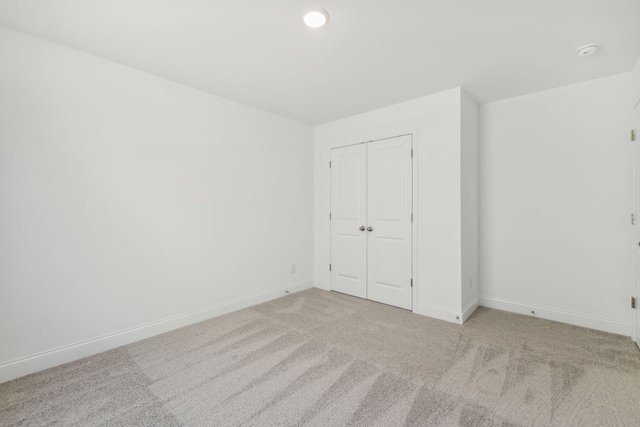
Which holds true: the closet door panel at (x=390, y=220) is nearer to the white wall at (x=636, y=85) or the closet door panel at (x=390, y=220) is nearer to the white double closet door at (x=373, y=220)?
the white double closet door at (x=373, y=220)

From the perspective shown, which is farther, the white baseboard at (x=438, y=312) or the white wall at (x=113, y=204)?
the white baseboard at (x=438, y=312)

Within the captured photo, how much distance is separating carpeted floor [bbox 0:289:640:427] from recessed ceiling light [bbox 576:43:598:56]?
248 centimetres

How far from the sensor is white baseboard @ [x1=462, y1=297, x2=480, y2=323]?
299 cm

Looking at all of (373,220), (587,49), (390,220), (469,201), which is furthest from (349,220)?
(587,49)

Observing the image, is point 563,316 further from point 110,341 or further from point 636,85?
point 110,341

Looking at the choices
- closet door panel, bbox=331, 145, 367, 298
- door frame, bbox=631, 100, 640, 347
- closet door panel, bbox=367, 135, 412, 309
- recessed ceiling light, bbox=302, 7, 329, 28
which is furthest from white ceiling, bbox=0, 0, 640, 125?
closet door panel, bbox=331, 145, 367, 298

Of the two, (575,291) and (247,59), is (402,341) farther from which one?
(247,59)

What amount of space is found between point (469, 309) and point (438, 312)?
0.36m

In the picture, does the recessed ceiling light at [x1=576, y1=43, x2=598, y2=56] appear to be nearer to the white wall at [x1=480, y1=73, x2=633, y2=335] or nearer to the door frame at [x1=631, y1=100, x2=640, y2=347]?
the door frame at [x1=631, y1=100, x2=640, y2=347]

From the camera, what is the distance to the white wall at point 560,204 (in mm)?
2729

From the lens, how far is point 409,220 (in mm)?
3363

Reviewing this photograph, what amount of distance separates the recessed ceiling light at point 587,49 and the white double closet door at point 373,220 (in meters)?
1.55

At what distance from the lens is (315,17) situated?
1857 mm

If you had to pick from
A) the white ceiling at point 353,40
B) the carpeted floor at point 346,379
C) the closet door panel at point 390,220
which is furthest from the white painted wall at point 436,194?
the carpeted floor at point 346,379
